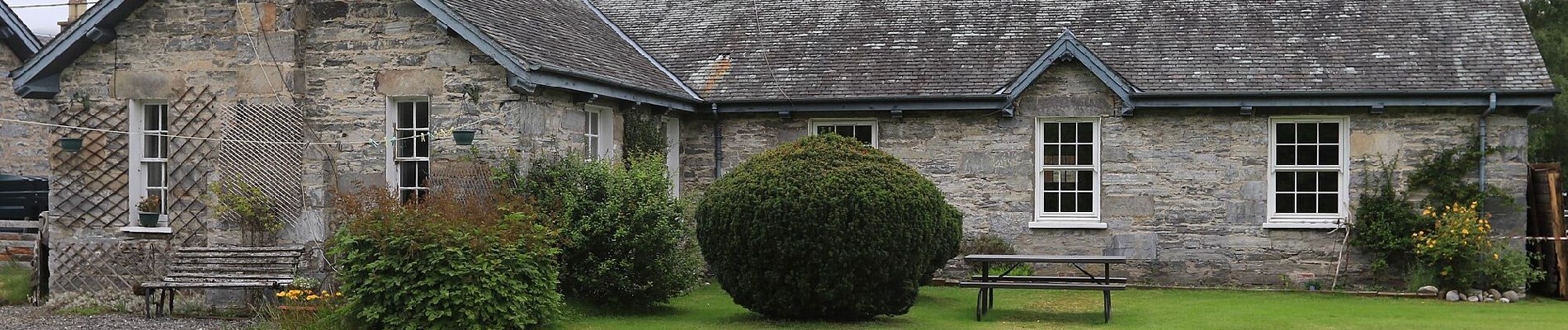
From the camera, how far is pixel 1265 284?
56.5 ft

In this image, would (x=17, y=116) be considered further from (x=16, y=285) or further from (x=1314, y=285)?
(x=1314, y=285)

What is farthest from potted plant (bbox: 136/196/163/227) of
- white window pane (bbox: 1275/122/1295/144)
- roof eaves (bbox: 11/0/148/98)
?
white window pane (bbox: 1275/122/1295/144)

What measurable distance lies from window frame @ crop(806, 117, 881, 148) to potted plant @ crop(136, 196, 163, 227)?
25.2ft

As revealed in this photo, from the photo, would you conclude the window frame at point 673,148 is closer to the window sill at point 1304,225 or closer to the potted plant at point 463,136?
the potted plant at point 463,136

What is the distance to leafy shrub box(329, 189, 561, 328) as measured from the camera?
37.5 ft

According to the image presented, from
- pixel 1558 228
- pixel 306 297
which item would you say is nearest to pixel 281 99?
pixel 306 297

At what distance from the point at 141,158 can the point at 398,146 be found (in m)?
2.92

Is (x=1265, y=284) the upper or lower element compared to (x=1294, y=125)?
lower

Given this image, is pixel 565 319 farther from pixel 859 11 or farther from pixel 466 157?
pixel 859 11

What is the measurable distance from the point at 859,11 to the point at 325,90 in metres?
8.21

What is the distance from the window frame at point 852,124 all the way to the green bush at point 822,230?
5.38 meters

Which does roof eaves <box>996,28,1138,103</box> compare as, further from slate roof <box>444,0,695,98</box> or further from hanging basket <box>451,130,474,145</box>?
hanging basket <box>451,130,474,145</box>

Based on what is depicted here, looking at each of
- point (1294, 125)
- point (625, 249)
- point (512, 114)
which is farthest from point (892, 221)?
point (1294, 125)

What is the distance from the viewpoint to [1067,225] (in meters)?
17.5
